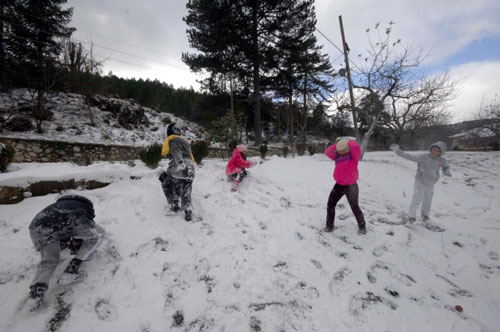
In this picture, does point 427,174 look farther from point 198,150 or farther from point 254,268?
point 198,150

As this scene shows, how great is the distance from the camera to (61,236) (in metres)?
1.86

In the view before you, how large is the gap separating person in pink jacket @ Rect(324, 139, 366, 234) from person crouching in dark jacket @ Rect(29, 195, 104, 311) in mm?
3301

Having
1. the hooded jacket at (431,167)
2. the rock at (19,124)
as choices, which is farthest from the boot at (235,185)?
the rock at (19,124)

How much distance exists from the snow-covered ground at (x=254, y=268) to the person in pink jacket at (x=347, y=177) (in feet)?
1.07

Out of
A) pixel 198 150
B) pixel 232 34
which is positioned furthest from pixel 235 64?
pixel 198 150

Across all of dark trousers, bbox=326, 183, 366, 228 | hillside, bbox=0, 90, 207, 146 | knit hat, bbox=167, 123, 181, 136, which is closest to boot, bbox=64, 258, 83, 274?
knit hat, bbox=167, 123, 181, 136

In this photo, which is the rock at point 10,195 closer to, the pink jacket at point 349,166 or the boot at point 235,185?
the boot at point 235,185

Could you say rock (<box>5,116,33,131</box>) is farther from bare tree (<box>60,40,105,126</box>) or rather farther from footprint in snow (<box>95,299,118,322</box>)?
Result: footprint in snow (<box>95,299,118,322</box>)

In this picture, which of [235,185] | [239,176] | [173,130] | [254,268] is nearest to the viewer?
[254,268]

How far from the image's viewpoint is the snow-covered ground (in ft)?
5.65

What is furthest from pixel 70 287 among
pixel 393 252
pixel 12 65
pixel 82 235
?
pixel 12 65

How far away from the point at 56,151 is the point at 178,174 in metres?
7.02

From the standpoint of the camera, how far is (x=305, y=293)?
203 centimetres

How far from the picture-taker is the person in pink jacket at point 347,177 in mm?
3055
